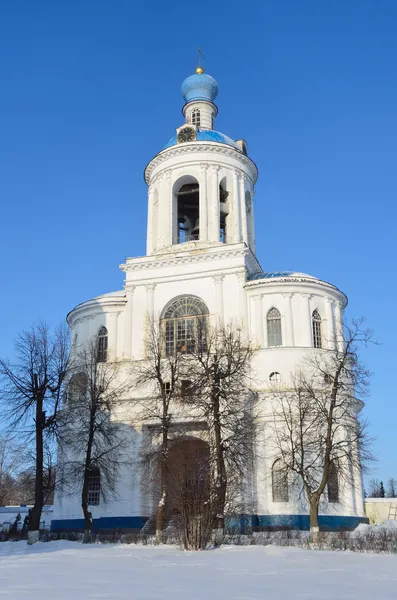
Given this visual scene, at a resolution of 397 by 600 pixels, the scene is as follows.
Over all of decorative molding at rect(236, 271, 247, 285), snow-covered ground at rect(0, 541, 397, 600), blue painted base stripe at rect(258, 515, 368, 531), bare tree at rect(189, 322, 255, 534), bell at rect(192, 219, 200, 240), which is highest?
bell at rect(192, 219, 200, 240)

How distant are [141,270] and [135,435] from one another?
897cm

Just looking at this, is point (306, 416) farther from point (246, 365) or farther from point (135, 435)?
point (135, 435)

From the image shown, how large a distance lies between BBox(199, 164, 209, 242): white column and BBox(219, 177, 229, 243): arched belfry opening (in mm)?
1296

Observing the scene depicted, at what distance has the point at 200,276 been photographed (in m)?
33.6

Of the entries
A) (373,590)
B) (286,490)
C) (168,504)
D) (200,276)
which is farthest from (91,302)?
(373,590)

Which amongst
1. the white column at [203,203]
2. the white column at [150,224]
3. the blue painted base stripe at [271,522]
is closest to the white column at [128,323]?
the white column at [150,224]

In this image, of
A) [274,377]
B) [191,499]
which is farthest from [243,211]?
[191,499]

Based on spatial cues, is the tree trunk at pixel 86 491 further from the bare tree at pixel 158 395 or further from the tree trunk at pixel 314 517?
the tree trunk at pixel 314 517

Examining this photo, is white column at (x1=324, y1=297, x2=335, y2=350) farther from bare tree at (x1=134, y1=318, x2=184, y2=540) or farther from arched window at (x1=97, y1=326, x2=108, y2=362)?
arched window at (x1=97, y1=326, x2=108, y2=362)

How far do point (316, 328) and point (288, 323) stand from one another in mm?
1836

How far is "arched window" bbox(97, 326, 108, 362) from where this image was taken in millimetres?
33969

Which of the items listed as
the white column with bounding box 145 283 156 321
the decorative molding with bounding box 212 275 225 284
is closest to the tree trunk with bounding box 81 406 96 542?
the white column with bounding box 145 283 156 321

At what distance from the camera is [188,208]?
39.6m

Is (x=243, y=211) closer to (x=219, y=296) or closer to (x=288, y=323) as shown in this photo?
(x=219, y=296)
